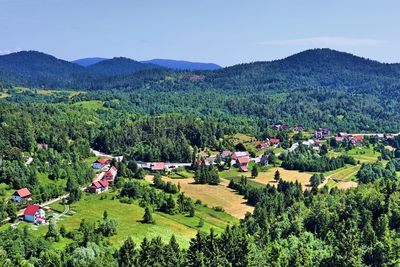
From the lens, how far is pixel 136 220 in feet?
343

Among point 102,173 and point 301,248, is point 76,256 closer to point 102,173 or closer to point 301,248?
point 301,248

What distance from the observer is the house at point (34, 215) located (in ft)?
325

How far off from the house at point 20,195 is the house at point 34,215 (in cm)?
1308

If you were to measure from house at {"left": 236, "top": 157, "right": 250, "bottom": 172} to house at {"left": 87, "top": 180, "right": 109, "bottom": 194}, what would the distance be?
57.7 meters

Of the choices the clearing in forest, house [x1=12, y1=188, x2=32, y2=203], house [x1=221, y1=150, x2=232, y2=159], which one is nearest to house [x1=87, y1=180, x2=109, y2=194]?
house [x1=12, y1=188, x2=32, y2=203]

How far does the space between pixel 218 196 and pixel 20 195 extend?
2109 inches

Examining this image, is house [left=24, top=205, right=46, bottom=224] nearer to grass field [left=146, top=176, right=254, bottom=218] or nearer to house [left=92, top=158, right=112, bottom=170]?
grass field [left=146, top=176, right=254, bottom=218]

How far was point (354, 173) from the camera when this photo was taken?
533ft

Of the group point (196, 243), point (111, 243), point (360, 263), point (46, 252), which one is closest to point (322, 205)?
point (360, 263)

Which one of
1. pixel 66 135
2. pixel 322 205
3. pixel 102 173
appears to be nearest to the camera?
pixel 322 205

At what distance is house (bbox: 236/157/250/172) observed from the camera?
559 ft

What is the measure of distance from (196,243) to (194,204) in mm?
56958

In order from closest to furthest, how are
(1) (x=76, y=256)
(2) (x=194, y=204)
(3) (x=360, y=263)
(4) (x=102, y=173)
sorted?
(3) (x=360, y=263)
(1) (x=76, y=256)
(2) (x=194, y=204)
(4) (x=102, y=173)

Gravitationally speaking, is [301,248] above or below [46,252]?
above
